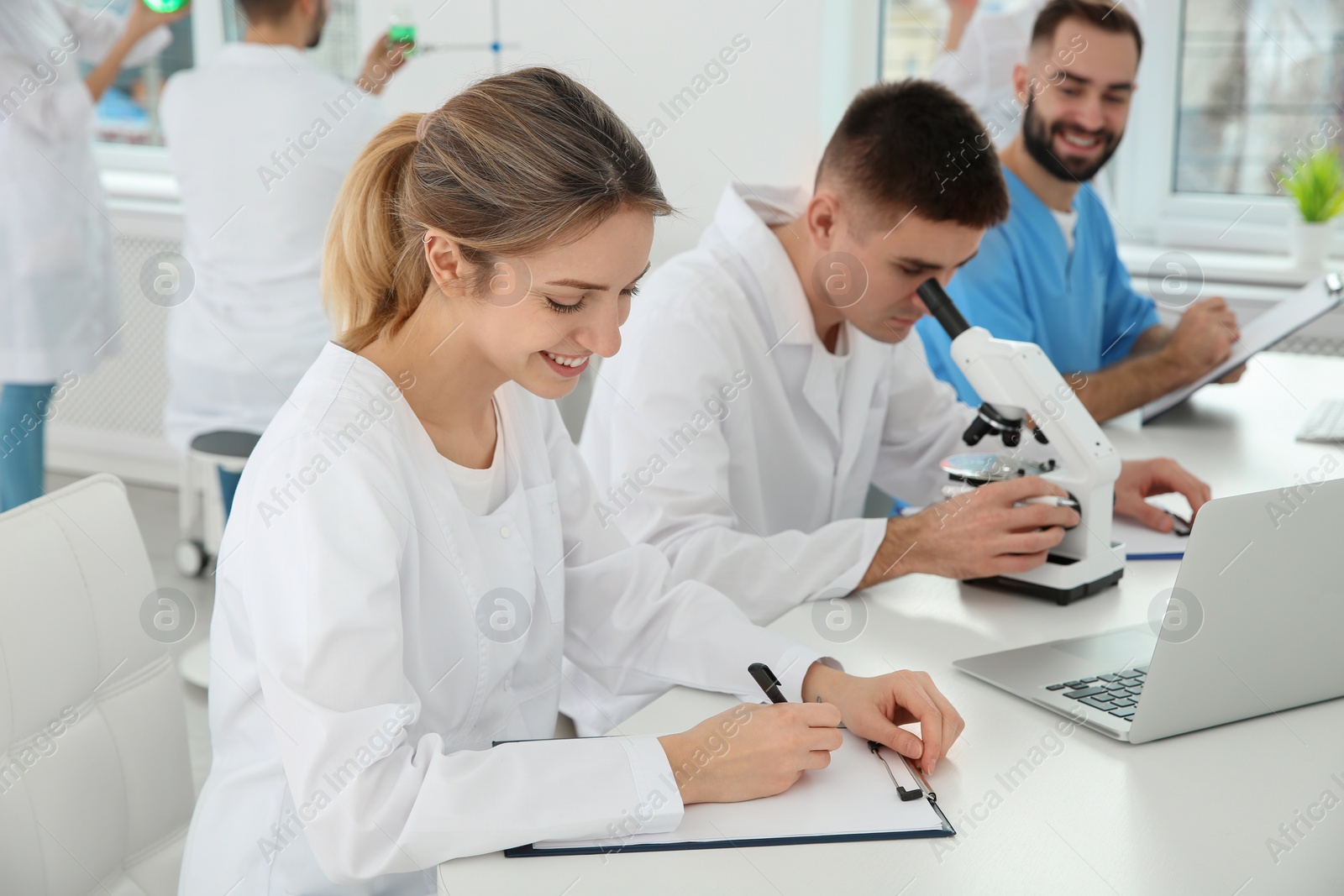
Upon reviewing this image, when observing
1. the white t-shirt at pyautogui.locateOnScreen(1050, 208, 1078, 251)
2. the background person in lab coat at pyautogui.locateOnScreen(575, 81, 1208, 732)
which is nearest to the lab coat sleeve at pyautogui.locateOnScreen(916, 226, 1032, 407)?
the white t-shirt at pyautogui.locateOnScreen(1050, 208, 1078, 251)

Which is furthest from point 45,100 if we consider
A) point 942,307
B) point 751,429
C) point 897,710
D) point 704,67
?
point 897,710

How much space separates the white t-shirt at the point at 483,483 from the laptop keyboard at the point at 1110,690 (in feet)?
1.94

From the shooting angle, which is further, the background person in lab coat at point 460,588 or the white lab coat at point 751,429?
the white lab coat at point 751,429

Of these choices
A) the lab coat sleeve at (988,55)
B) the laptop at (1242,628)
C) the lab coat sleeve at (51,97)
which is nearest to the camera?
the laptop at (1242,628)

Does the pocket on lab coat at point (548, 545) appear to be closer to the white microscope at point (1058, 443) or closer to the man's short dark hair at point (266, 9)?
the white microscope at point (1058, 443)

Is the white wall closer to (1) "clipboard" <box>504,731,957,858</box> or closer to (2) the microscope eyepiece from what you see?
(2) the microscope eyepiece

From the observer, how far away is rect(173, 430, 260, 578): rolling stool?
2711 mm

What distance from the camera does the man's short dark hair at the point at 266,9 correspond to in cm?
255

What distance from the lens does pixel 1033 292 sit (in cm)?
244

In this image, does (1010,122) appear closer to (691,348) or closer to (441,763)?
(691,348)

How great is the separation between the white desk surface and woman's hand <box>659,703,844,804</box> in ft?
0.22

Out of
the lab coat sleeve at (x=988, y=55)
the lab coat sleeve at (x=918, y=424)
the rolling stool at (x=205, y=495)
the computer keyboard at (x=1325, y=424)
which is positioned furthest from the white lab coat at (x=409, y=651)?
the lab coat sleeve at (x=988, y=55)

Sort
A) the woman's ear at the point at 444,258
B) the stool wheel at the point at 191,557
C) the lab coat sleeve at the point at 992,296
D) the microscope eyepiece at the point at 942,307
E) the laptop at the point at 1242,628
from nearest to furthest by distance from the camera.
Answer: the laptop at the point at 1242,628
the woman's ear at the point at 444,258
the microscope eyepiece at the point at 942,307
the lab coat sleeve at the point at 992,296
the stool wheel at the point at 191,557

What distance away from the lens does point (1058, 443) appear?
1.46 m
